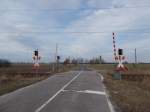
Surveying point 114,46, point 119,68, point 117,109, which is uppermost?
point 114,46

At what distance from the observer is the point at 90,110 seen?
11328 millimetres

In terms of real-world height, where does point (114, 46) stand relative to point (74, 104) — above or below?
above

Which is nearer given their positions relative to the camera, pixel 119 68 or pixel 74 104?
pixel 74 104

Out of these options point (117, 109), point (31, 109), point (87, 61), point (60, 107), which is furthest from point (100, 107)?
point (87, 61)

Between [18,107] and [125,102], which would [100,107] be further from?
[18,107]

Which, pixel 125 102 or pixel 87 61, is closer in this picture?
pixel 125 102

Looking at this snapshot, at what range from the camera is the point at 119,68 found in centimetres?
2322

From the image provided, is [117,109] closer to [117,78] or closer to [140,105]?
[140,105]

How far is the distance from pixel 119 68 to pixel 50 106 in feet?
38.7

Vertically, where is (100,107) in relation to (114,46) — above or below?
below

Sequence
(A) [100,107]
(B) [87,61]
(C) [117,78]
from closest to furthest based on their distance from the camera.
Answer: (A) [100,107] → (C) [117,78] → (B) [87,61]

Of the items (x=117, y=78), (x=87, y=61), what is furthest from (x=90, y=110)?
(x=87, y=61)

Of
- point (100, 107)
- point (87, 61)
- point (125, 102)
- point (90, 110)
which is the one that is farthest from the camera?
point (87, 61)

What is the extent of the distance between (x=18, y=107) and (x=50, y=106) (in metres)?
1.19
